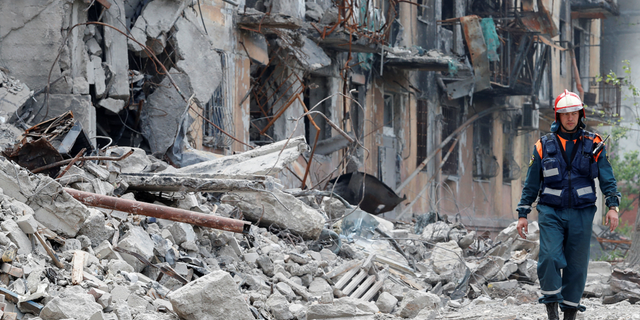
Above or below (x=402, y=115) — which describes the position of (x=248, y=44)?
above

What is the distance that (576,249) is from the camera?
5.00m

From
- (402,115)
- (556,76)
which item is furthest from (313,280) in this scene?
(556,76)

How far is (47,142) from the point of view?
20.3 feet

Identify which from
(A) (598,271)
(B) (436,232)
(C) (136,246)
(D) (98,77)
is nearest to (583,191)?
(C) (136,246)

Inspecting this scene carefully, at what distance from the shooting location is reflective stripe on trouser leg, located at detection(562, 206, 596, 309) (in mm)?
4996

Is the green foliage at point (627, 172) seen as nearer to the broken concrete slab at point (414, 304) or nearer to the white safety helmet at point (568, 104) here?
the broken concrete slab at point (414, 304)

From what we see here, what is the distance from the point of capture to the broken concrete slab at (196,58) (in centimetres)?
948

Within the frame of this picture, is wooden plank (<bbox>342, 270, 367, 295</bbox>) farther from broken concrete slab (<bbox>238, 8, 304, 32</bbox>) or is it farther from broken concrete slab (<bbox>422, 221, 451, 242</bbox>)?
broken concrete slab (<bbox>238, 8, 304, 32</bbox>)

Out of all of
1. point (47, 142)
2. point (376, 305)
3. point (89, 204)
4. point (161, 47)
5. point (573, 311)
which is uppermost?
point (161, 47)

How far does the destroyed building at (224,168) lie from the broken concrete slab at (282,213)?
2 centimetres

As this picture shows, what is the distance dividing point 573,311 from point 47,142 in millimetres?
4269

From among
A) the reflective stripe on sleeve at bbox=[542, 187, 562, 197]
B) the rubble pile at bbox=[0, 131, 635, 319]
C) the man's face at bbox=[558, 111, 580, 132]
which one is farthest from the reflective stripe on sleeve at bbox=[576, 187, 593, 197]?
the rubble pile at bbox=[0, 131, 635, 319]

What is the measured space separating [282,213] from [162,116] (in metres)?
2.33

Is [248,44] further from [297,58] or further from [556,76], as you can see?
[556,76]
